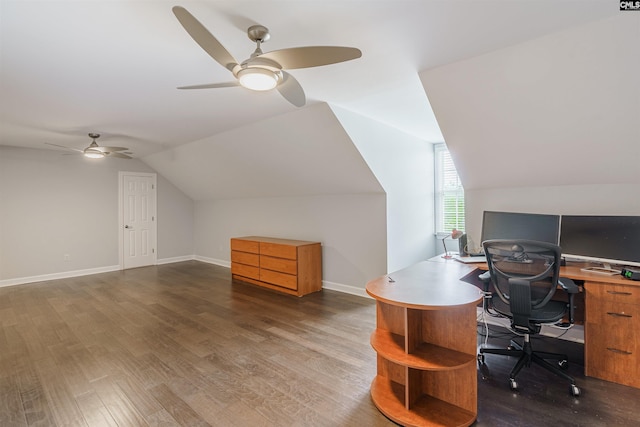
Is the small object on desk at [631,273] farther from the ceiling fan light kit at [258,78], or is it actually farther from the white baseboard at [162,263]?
the ceiling fan light kit at [258,78]

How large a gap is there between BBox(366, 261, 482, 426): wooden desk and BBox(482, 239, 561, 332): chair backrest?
36 cm

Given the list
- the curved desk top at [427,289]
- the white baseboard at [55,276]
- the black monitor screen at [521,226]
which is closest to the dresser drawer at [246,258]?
the white baseboard at [55,276]

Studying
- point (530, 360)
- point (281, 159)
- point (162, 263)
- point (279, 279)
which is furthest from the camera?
point (162, 263)

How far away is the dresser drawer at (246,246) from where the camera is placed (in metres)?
5.23

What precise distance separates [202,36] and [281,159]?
3016 millimetres

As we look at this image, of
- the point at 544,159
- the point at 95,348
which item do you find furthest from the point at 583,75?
the point at 95,348

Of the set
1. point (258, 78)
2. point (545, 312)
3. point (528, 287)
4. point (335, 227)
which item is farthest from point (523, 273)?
point (335, 227)

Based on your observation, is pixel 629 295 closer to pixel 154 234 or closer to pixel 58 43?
pixel 58 43

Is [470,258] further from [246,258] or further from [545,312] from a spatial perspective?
[246,258]

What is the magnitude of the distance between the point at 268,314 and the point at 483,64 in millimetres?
3425

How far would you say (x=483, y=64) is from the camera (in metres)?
2.30

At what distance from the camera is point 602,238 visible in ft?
8.27

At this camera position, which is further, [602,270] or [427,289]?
[602,270]

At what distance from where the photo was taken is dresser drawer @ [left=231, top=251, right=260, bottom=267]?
17.1 ft
